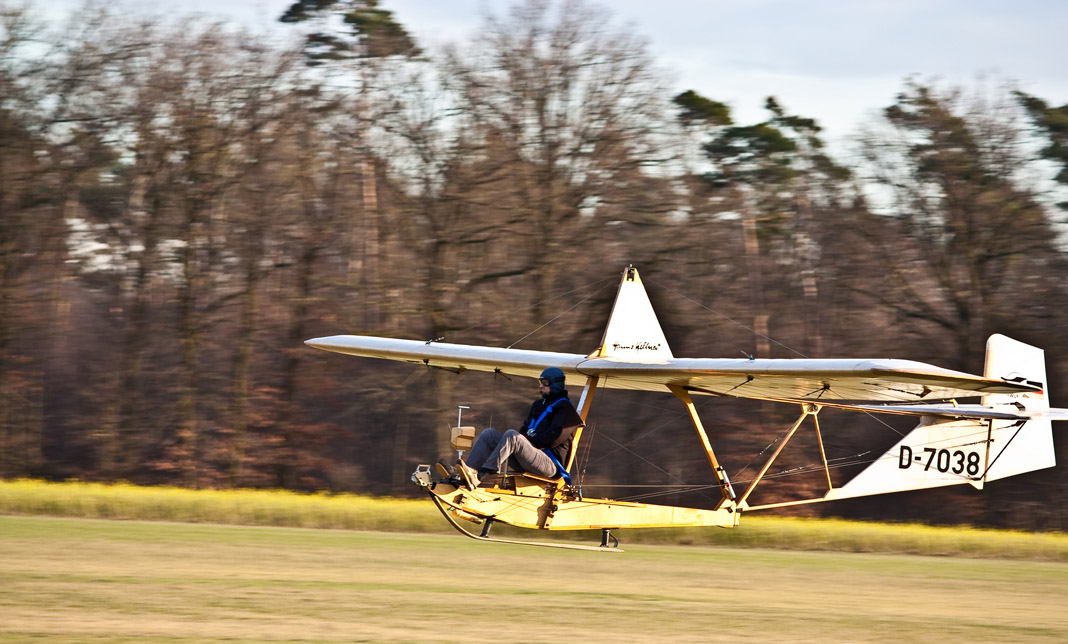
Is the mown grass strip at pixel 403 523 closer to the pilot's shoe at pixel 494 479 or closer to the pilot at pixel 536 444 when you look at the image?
the pilot at pixel 536 444

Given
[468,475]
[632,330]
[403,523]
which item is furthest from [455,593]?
[403,523]

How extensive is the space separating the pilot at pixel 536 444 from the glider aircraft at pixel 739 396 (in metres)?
0.14

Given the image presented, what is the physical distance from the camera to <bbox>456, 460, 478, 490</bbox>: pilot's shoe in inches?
422

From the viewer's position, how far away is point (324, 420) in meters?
33.2

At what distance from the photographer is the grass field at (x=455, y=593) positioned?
9.75 meters

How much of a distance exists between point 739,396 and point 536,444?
2866 millimetres

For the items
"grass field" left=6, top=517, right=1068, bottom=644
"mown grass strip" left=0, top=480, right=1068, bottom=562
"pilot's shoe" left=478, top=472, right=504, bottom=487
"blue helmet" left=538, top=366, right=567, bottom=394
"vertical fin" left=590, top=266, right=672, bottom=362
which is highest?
"vertical fin" left=590, top=266, right=672, bottom=362

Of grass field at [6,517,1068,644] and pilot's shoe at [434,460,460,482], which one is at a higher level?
pilot's shoe at [434,460,460,482]

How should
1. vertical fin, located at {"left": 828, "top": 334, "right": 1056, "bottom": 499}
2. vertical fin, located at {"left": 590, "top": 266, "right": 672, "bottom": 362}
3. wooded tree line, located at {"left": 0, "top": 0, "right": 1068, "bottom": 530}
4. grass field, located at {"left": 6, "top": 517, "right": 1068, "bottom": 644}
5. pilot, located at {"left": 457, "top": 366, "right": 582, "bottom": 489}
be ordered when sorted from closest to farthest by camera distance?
1. grass field, located at {"left": 6, "top": 517, "right": 1068, "bottom": 644}
2. pilot, located at {"left": 457, "top": 366, "right": 582, "bottom": 489}
3. vertical fin, located at {"left": 590, "top": 266, "right": 672, "bottom": 362}
4. vertical fin, located at {"left": 828, "top": 334, "right": 1056, "bottom": 499}
5. wooded tree line, located at {"left": 0, "top": 0, "right": 1068, "bottom": 530}

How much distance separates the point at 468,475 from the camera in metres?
10.8

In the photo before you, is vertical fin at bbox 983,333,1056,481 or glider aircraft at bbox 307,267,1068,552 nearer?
glider aircraft at bbox 307,267,1068,552

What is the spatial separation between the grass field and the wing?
2425mm

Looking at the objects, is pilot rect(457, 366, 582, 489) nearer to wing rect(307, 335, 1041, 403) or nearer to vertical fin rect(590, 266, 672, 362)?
wing rect(307, 335, 1041, 403)

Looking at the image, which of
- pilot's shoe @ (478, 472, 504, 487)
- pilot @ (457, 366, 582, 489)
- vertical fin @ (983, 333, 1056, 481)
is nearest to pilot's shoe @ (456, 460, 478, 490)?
pilot @ (457, 366, 582, 489)
